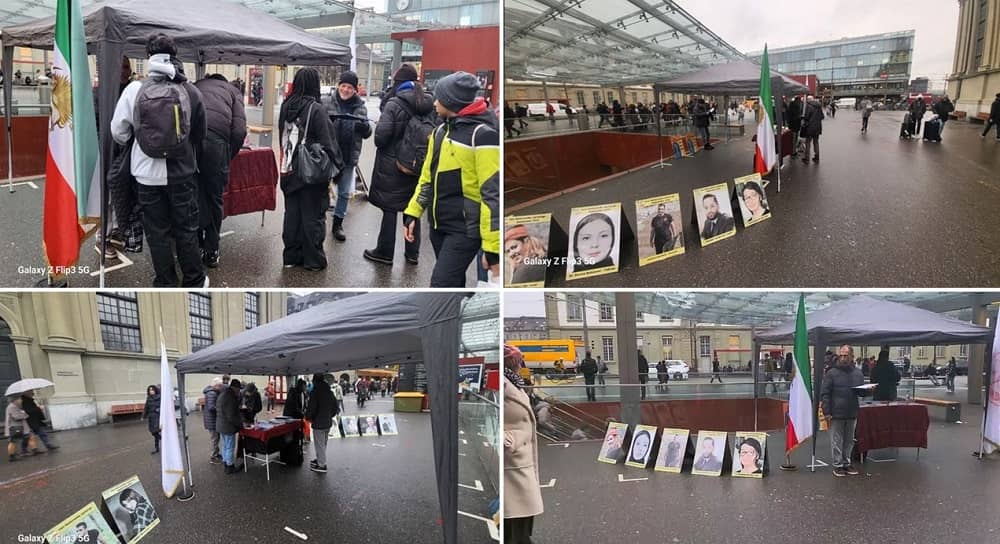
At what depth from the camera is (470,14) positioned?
7984mm

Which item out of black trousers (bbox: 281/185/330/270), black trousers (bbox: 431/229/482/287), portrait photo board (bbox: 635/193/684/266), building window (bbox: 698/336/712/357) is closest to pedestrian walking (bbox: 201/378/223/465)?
black trousers (bbox: 281/185/330/270)

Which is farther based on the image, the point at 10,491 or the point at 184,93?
the point at 10,491

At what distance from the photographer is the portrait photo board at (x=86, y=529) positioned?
362 centimetres

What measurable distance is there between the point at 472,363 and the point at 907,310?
4752mm

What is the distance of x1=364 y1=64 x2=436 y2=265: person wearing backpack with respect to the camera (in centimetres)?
467

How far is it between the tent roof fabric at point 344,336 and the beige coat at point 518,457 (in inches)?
24.7

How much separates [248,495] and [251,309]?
1.64 metres

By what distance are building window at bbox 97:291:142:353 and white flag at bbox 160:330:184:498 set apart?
653mm

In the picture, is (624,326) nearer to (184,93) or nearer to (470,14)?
(470,14)

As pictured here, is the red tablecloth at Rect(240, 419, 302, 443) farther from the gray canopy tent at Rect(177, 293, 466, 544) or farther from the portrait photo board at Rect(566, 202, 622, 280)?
the portrait photo board at Rect(566, 202, 622, 280)

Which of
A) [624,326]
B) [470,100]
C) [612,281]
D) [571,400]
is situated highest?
[470,100]

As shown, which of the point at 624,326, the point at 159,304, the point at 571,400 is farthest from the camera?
the point at 624,326

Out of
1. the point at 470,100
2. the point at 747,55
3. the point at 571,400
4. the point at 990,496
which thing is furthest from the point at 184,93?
the point at 747,55

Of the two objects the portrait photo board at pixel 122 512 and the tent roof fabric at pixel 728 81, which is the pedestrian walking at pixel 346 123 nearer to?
the portrait photo board at pixel 122 512
